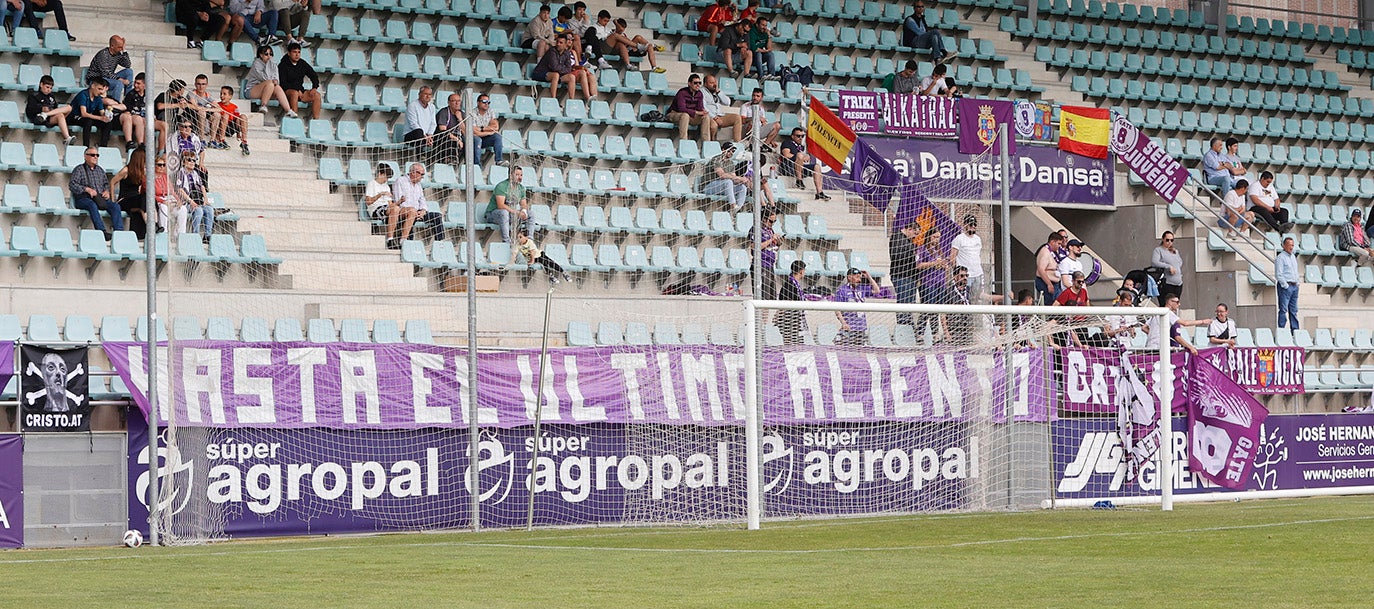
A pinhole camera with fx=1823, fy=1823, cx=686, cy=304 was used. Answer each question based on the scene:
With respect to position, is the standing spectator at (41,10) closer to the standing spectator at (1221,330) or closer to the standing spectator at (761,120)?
the standing spectator at (761,120)

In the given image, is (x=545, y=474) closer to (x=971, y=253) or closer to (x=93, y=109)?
(x=971, y=253)

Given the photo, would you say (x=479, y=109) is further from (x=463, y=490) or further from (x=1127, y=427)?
(x=1127, y=427)

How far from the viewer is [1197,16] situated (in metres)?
33.5

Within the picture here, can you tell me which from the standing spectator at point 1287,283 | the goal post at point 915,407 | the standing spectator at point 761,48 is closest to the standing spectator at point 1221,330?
the standing spectator at point 1287,283

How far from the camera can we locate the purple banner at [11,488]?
14438mm

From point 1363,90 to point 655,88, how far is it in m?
15.9

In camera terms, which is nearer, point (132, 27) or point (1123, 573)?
point (1123, 573)

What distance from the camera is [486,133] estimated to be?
20.8 meters

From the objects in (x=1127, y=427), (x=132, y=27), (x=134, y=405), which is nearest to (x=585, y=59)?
(x=132, y=27)

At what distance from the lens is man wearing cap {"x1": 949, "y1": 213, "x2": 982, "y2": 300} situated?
1861 cm

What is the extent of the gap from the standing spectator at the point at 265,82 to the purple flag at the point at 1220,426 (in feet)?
35.4

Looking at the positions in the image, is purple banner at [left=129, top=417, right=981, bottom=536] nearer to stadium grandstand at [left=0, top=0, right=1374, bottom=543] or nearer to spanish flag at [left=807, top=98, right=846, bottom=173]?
stadium grandstand at [left=0, top=0, right=1374, bottom=543]

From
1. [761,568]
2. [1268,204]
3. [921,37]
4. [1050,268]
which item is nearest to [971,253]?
[1050,268]

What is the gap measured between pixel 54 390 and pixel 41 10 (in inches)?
331
